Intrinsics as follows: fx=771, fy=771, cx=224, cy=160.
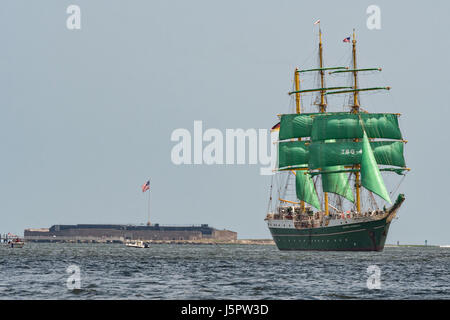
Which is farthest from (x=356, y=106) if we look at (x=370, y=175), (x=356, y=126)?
(x=370, y=175)

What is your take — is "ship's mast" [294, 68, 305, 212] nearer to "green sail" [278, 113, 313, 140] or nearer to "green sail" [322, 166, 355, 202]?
"green sail" [278, 113, 313, 140]

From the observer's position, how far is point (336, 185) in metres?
152

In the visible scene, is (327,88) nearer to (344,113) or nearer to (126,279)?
(344,113)

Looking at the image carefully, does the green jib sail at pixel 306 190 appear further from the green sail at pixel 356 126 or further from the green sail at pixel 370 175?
the green sail at pixel 370 175

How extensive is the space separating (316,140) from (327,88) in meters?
14.4

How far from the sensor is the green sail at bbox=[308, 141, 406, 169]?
146250 millimetres

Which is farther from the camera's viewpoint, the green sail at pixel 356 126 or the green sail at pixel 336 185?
the green sail at pixel 336 185

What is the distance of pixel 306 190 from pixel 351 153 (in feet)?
57.6

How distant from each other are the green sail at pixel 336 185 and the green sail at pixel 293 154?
9699 millimetres

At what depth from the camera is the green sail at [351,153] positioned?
14625cm

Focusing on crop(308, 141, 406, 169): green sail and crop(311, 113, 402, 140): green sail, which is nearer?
crop(308, 141, 406, 169): green sail

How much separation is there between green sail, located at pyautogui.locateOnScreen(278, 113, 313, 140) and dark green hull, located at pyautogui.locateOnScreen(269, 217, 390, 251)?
66.8 ft

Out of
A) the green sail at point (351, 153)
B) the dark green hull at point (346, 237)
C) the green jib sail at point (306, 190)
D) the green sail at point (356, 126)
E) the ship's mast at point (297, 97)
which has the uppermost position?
the ship's mast at point (297, 97)

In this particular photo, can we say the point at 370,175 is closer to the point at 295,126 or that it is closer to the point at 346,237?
the point at 346,237
